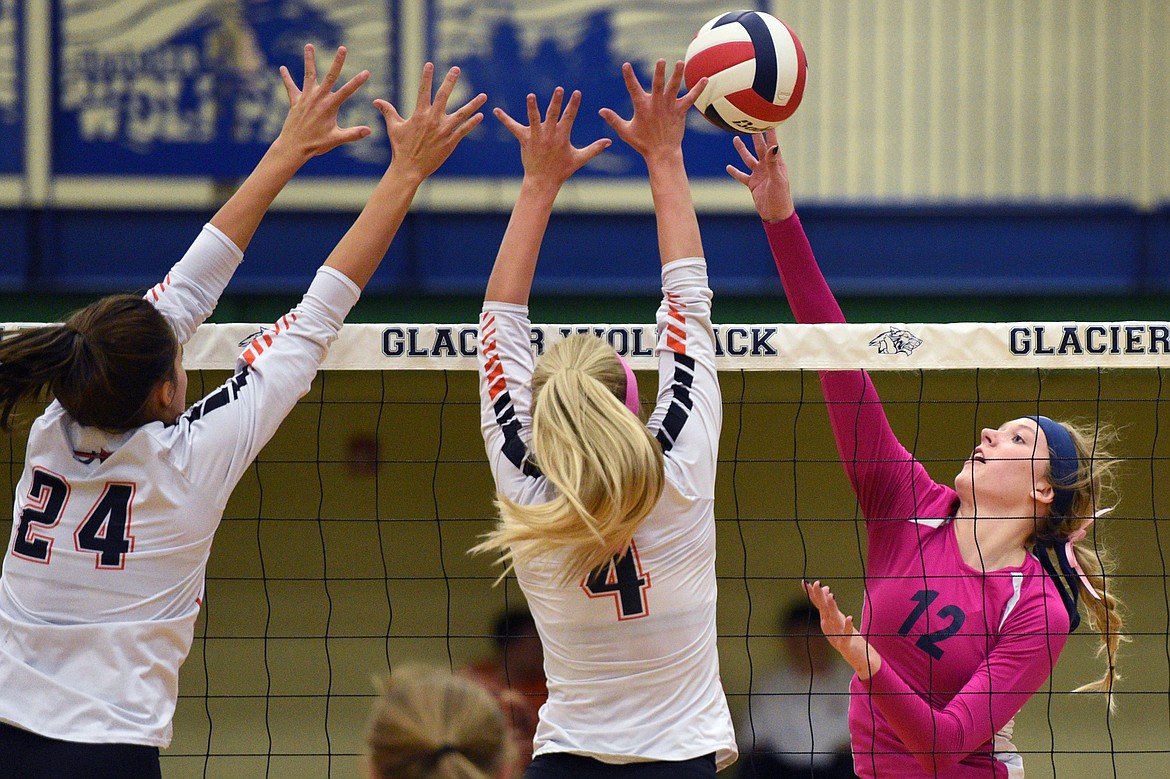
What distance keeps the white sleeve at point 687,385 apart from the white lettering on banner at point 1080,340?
4.55 ft

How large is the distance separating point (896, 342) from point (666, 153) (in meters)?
1.16

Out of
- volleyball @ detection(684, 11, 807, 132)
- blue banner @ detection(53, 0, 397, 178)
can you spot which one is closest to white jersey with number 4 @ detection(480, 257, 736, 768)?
volleyball @ detection(684, 11, 807, 132)

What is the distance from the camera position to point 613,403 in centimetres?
206

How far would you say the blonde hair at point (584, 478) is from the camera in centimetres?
199

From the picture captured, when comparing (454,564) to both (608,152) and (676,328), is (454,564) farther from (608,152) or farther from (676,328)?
(676,328)

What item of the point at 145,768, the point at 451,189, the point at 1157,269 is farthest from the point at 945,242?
the point at 145,768

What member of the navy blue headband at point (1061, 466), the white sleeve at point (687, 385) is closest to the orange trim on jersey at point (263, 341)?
the white sleeve at point (687, 385)

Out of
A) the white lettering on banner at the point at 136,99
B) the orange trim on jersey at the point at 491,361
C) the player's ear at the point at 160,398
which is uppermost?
the white lettering on banner at the point at 136,99

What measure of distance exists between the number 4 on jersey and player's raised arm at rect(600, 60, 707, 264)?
1.97 feet

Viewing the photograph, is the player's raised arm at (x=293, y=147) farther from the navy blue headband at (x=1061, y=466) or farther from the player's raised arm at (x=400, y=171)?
the navy blue headband at (x=1061, y=466)

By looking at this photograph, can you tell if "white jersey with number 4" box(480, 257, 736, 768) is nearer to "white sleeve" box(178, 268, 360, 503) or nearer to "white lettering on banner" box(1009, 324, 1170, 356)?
"white sleeve" box(178, 268, 360, 503)

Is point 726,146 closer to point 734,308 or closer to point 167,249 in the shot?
point 734,308

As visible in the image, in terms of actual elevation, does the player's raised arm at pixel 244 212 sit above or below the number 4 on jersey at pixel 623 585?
above

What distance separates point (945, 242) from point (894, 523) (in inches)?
145
